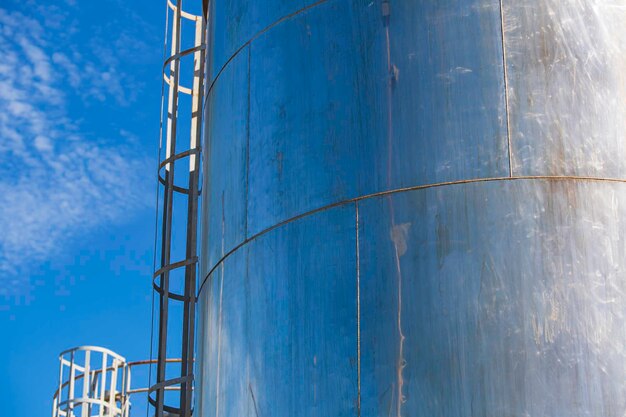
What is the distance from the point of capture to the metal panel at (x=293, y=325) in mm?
9234

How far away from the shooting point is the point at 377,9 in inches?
406

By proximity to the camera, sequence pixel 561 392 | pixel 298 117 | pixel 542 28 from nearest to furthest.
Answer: pixel 561 392 → pixel 542 28 → pixel 298 117

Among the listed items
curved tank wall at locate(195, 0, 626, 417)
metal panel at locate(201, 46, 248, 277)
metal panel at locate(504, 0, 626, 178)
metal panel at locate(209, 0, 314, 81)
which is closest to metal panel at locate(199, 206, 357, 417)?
curved tank wall at locate(195, 0, 626, 417)

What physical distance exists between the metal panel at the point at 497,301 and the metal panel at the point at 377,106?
1.27 feet

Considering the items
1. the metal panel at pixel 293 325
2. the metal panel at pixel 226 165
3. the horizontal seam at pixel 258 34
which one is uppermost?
the horizontal seam at pixel 258 34

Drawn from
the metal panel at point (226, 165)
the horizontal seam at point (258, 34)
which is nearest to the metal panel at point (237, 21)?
the horizontal seam at point (258, 34)

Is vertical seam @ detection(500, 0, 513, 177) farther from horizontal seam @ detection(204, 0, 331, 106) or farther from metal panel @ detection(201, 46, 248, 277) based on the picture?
metal panel @ detection(201, 46, 248, 277)

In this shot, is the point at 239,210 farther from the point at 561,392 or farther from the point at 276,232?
the point at 561,392

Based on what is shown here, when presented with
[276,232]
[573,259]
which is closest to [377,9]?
[276,232]

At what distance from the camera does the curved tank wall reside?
8.67 metres

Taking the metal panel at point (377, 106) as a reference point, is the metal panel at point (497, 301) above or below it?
below

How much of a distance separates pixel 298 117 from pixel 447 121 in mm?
1674

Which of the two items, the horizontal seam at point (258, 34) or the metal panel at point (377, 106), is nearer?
the metal panel at point (377, 106)

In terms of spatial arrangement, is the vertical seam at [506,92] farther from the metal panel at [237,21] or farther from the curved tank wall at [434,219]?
the metal panel at [237,21]
